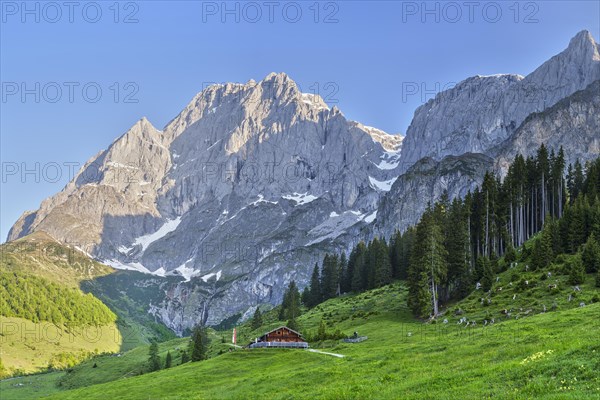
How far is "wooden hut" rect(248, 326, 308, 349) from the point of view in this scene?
251 ft

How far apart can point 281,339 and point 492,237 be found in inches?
1855

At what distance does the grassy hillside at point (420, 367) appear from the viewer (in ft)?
80.2

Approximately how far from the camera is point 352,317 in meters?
92.8

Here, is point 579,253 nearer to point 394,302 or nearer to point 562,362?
point 394,302

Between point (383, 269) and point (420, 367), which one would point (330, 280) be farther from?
point (420, 367)

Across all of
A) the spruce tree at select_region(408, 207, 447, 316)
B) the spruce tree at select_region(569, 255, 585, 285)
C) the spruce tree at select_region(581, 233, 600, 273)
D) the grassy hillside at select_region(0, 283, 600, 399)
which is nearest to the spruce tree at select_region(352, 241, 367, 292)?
the spruce tree at select_region(408, 207, 447, 316)

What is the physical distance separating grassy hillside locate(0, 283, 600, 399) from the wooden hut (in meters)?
4.96

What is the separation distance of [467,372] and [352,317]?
211 ft

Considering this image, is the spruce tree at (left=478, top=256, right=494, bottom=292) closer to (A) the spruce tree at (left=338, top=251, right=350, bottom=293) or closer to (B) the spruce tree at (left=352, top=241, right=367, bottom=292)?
(B) the spruce tree at (left=352, top=241, right=367, bottom=292)

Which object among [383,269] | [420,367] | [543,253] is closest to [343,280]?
[383,269]

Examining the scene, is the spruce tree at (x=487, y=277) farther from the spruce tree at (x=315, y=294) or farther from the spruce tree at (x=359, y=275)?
the spruce tree at (x=315, y=294)

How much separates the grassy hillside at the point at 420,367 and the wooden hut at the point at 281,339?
4.96 metres

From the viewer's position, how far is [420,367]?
35438 millimetres

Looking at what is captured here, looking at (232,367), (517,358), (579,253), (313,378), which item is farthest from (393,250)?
(517,358)
